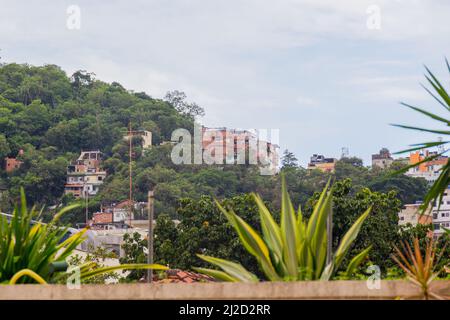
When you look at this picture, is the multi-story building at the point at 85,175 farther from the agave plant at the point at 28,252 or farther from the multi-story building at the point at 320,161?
the agave plant at the point at 28,252

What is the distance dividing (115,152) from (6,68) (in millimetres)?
28996

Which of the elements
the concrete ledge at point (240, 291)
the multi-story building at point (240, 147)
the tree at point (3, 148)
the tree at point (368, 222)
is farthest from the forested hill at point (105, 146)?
the concrete ledge at point (240, 291)

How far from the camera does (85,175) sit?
355 feet

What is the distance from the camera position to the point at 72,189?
11362cm

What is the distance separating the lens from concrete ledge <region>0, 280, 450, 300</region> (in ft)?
20.1

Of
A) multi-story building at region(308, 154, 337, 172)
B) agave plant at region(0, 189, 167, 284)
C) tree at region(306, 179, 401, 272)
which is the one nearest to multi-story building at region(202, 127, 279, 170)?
multi-story building at region(308, 154, 337, 172)

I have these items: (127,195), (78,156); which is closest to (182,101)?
(78,156)

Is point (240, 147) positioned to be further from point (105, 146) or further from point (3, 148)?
point (3, 148)

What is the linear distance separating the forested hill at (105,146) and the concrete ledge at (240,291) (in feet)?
222

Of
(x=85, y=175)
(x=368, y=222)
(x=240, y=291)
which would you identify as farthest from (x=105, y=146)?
(x=240, y=291)

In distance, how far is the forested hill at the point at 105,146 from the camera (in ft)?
285
